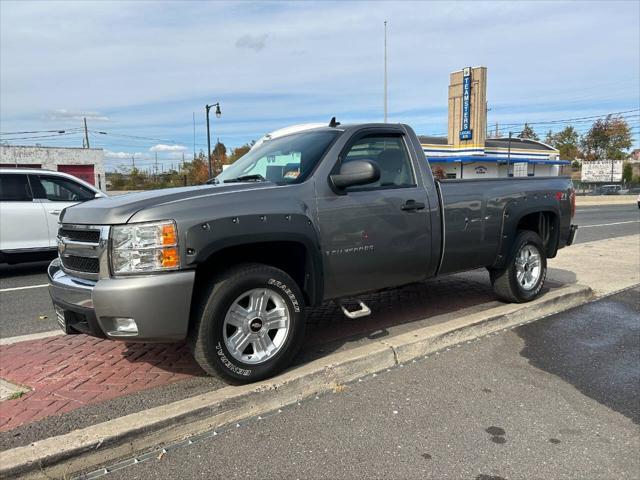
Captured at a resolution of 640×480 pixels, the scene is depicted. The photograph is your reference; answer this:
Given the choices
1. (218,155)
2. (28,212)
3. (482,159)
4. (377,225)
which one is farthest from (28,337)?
(218,155)

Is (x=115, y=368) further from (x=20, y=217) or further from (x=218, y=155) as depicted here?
(x=218, y=155)

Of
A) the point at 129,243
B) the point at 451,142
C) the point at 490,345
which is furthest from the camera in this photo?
the point at 451,142

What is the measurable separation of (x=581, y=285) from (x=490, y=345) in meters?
2.64

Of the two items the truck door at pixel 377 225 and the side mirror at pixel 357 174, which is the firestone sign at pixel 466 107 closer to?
the truck door at pixel 377 225

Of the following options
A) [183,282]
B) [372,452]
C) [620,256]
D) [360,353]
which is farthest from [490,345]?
[620,256]

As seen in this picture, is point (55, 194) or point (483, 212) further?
point (55, 194)

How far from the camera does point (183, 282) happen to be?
11.1ft

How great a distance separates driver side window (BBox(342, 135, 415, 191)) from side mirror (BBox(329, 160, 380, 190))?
0.41 m

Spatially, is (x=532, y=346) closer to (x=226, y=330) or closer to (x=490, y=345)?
Result: (x=490, y=345)

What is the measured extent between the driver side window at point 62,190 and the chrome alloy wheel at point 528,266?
716 centimetres

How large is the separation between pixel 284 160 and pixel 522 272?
3.06 m

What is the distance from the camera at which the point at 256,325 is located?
12.5 ft

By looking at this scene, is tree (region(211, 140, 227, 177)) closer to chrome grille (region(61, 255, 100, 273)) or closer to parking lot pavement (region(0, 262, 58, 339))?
parking lot pavement (region(0, 262, 58, 339))

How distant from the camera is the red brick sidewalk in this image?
3.50m
